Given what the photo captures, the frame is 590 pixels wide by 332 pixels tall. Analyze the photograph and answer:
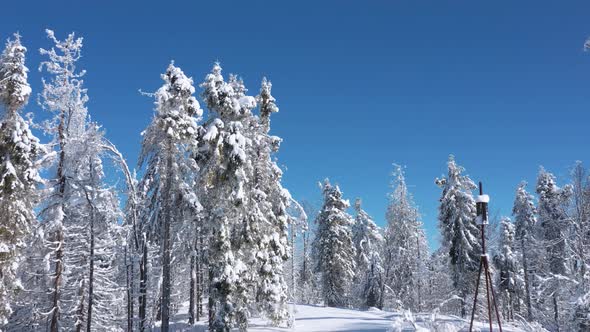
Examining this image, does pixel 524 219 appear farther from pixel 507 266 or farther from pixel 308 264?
pixel 308 264

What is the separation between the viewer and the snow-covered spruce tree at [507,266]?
1864 inches

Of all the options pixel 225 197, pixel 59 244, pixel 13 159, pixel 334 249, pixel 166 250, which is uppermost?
pixel 13 159

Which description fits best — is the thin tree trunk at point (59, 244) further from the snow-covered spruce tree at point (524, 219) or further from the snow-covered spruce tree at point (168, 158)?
the snow-covered spruce tree at point (524, 219)

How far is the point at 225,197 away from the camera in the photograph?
2052 centimetres

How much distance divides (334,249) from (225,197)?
23906 mm

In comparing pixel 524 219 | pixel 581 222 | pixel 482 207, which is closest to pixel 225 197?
pixel 482 207

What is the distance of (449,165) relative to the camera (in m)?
35.5

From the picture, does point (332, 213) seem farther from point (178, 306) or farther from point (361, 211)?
point (178, 306)

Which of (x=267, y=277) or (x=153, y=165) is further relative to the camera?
(x=267, y=277)

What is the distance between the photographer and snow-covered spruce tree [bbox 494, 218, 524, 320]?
155 ft

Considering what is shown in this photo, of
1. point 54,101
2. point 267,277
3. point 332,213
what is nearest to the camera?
point 54,101

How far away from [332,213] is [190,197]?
24486mm

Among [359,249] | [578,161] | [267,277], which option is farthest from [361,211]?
[578,161]

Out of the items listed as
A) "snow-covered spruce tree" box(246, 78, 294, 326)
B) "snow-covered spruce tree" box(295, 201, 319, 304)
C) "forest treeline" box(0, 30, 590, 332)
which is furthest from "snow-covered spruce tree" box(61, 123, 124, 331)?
"snow-covered spruce tree" box(295, 201, 319, 304)
